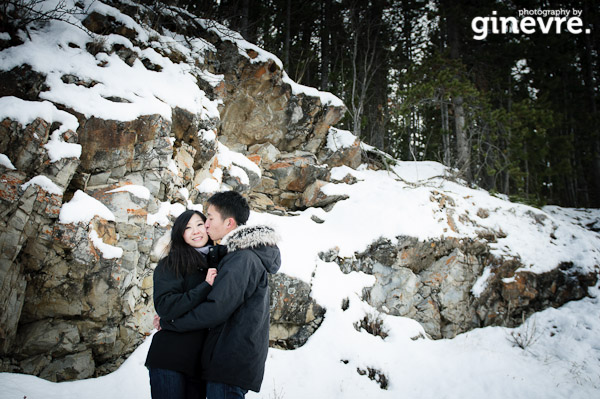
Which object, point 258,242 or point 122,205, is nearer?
point 258,242

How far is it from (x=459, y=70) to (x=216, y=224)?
41.8 ft

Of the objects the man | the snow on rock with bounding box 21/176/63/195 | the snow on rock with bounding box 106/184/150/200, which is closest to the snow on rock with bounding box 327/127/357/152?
Answer: the snow on rock with bounding box 106/184/150/200

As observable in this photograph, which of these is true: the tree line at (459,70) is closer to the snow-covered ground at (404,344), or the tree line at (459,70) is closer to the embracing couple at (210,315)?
the snow-covered ground at (404,344)

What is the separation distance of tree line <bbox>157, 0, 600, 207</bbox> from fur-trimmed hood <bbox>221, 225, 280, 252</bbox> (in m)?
10.0

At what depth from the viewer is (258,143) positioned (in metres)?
9.18

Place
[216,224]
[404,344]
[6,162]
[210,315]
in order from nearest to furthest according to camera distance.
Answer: [210,315], [216,224], [6,162], [404,344]

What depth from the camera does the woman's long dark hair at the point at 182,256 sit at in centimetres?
193

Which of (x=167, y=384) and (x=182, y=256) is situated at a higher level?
(x=182, y=256)

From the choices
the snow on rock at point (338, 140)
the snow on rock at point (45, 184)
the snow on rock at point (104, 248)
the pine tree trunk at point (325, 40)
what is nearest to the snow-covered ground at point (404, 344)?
the snow on rock at point (104, 248)

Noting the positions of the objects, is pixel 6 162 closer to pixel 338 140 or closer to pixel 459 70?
pixel 338 140

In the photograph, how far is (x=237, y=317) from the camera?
6.14 ft

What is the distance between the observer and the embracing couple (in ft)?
5.68

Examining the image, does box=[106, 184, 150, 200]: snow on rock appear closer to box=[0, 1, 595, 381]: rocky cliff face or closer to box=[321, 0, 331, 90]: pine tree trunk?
box=[0, 1, 595, 381]: rocky cliff face

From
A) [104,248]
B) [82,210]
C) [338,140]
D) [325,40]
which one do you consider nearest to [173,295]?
[104,248]
